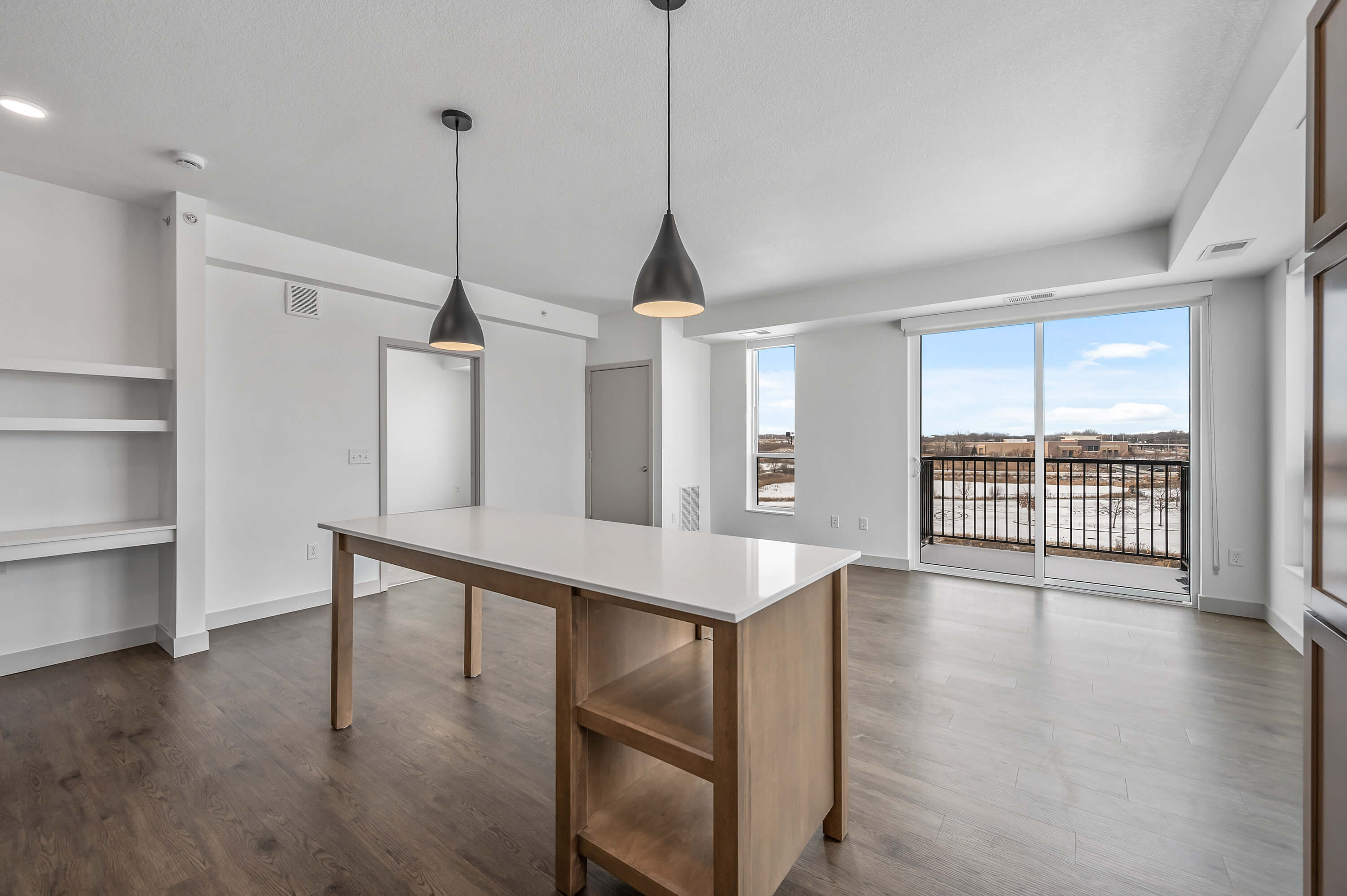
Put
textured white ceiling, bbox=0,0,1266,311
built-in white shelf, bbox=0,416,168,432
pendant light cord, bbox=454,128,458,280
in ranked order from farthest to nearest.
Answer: built-in white shelf, bbox=0,416,168,432
pendant light cord, bbox=454,128,458,280
textured white ceiling, bbox=0,0,1266,311

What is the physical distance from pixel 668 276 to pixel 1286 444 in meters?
4.03

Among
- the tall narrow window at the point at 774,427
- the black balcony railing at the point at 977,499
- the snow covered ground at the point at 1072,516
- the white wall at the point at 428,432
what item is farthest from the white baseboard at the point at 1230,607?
the white wall at the point at 428,432

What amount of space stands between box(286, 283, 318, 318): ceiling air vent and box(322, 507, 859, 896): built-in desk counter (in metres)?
2.88

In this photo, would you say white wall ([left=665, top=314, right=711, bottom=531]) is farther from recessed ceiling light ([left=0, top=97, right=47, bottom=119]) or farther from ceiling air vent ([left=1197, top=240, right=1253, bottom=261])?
recessed ceiling light ([left=0, top=97, right=47, bottom=119])

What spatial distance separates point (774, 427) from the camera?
6.11 meters

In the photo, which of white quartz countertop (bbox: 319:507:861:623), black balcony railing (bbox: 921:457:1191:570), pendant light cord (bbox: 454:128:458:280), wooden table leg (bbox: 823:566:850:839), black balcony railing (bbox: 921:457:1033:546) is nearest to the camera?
white quartz countertop (bbox: 319:507:861:623)

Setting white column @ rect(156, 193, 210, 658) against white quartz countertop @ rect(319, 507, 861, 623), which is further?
white column @ rect(156, 193, 210, 658)

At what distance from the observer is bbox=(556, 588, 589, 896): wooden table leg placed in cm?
151

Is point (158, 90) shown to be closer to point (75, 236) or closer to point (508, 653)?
point (75, 236)

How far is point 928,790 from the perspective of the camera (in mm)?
1941

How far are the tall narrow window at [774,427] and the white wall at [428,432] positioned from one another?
321cm

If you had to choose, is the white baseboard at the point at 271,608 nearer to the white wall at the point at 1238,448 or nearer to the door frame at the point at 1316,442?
the door frame at the point at 1316,442

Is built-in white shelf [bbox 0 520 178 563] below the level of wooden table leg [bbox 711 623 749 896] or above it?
above

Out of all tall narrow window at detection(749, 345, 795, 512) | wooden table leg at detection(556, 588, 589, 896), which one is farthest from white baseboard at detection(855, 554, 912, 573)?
wooden table leg at detection(556, 588, 589, 896)
